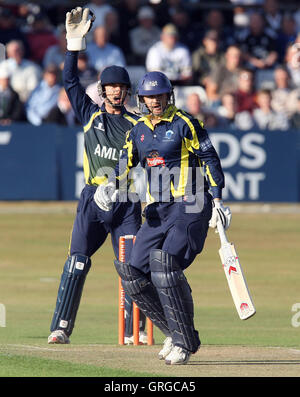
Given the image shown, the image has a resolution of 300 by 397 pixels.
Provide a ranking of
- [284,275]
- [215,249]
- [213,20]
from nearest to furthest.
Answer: [284,275] → [215,249] → [213,20]

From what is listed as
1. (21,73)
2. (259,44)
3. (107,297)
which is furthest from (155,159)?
(259,44)

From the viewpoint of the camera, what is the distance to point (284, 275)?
15703 millimetres

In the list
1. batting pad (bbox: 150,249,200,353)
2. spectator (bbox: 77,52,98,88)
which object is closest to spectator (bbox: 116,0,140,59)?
spectator (bbox: 77,52,98,88)

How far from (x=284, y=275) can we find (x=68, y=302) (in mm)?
6261

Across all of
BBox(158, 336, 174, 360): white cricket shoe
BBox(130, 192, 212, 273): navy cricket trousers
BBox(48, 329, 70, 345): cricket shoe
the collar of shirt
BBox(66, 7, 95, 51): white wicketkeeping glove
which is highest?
BBox(66, 7, 95, 51): white wicketkeeping glove

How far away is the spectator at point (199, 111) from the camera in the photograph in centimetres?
2089

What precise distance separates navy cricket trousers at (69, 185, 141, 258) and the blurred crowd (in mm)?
10104

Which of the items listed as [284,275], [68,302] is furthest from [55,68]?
[68,302]

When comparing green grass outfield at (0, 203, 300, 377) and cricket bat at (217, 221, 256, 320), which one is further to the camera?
green grass outfield at (0, 203, 300, 377)

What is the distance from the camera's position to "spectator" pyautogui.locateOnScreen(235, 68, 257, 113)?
22.1 metres

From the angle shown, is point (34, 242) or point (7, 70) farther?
point (7, 70)

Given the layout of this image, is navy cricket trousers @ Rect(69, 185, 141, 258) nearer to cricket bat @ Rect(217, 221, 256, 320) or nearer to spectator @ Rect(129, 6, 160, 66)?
cricket bat @ Rect(217, 221, 256, 320)

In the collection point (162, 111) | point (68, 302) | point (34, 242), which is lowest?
point (34, 242)
